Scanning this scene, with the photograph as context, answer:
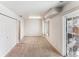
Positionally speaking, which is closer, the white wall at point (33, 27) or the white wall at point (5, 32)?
the white wall at point (5, 32)

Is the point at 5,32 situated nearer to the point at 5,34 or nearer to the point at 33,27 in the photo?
the point at 5,34

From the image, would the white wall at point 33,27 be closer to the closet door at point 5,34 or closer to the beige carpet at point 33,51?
the beige carpet at point 33,51

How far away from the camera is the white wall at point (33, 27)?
46.2 feet

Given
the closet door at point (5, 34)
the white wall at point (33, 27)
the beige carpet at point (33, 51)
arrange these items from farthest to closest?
1. the white wall at point (33, 27)
2. the beige carpet at point (33, 51)
3. the closet door at point (5, 34)

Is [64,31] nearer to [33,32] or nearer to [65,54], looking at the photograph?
[65,54]

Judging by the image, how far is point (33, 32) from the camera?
14.2 meters

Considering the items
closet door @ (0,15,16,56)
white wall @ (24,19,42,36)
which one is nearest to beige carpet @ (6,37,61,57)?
closet door @ (0,15,16,56)

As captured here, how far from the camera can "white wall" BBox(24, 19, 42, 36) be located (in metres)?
14.1

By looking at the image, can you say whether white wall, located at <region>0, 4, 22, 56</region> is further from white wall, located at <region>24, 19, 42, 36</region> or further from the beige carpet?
white wall, located at <region>24, 19, 42, 36</region>

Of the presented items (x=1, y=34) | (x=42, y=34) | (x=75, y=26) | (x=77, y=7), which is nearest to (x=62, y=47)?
(x=75, y=26)

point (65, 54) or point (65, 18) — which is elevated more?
point (65, 18)

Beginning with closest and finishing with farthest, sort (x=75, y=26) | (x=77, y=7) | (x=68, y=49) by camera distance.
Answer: (x=77, y=7) → (x=75, y=26) → (x=68, y=49)

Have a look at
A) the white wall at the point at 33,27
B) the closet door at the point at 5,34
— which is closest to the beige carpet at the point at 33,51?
the closet door at the point at 5,34

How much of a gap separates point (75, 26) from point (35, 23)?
10.1m
